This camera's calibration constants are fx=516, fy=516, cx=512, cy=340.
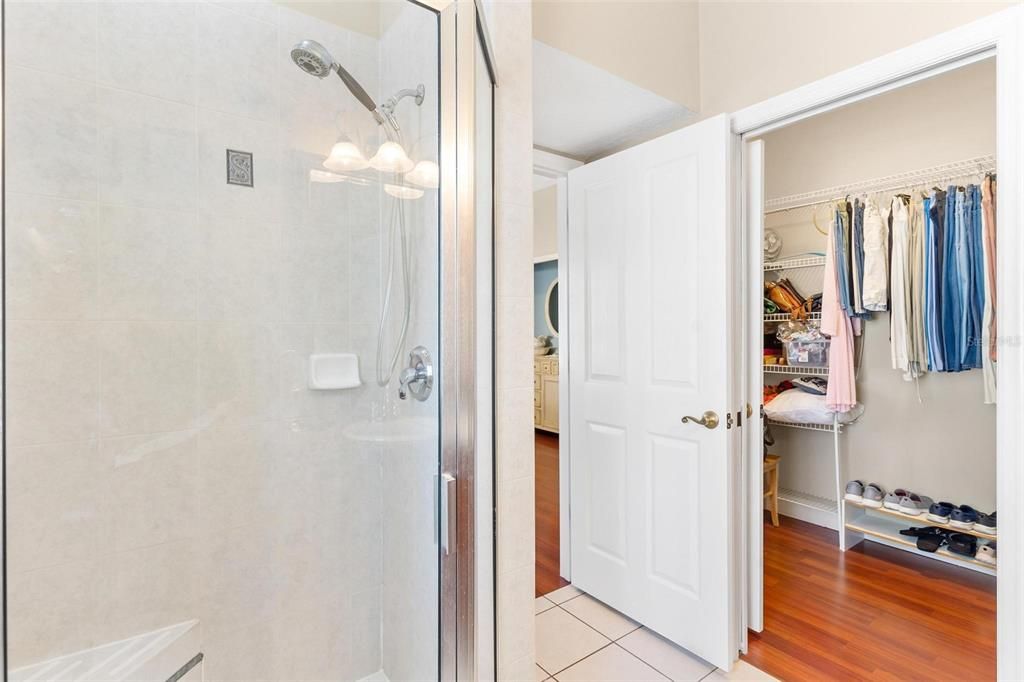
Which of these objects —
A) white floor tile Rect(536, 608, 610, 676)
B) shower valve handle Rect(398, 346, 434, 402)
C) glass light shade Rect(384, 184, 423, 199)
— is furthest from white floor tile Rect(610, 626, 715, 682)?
glass light shade Rect(384, 184, 423, 199)

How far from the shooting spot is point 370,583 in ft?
4.94

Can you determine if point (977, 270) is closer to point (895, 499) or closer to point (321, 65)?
point (895, 499)

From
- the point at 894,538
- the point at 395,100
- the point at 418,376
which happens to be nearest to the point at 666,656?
the point at 418,376

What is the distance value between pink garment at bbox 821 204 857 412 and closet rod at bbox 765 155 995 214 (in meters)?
0.35

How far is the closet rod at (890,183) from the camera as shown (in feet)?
8.38

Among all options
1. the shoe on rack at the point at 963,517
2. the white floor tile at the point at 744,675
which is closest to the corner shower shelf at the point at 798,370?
the shoe on rack at the point at 963,517

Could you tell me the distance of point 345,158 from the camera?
4.48 feet

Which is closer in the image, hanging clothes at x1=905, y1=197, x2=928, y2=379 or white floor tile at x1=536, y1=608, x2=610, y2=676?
white floor tile at x1=536, y1=608, x2=610, y2=676

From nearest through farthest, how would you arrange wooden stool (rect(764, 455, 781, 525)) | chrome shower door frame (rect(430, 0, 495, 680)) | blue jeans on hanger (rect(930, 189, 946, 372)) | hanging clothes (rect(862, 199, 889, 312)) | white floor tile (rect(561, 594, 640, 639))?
chrome shower door frame (rect(430, 0, 495, 680)) → white floor tile (rect(561, 594, 640, 639)) → blue jeans on hanger (rect(930, 189, 946, 372)) → hanging clothes (rect(862, 199, 889, 312)) → wooden stool (rect(764, 455, 781, 525))

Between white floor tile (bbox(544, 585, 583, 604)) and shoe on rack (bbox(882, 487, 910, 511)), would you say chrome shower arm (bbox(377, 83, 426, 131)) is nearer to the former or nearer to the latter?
white floor tile (bbox(544, 585, 583, 604))

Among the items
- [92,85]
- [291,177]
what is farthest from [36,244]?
[291,177]

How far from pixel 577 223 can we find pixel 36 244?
71.9 inches

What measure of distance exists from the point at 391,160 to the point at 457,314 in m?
0.43

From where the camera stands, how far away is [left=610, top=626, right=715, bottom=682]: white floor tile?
1.79 m
